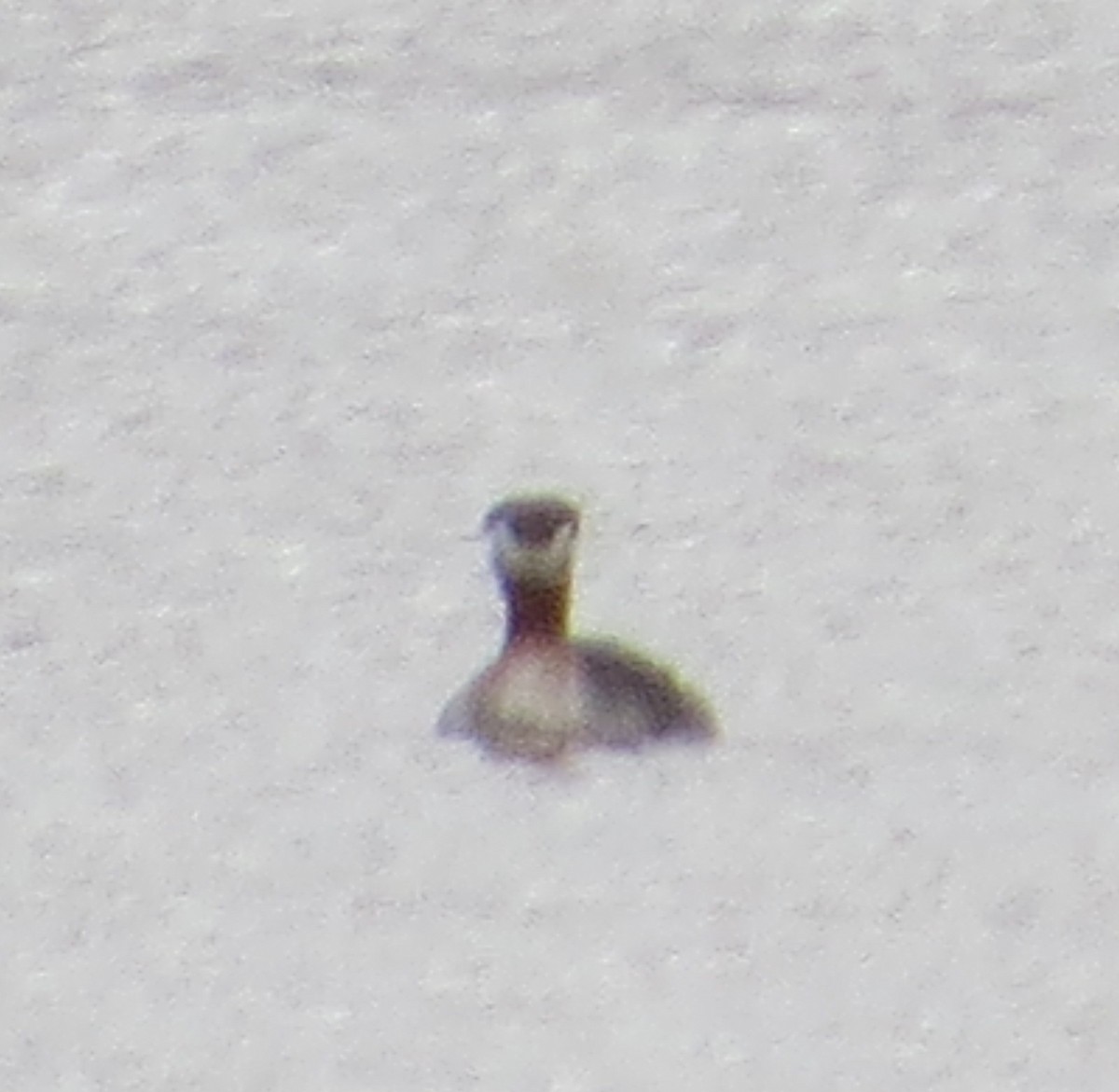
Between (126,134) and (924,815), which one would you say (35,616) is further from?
(924,815)

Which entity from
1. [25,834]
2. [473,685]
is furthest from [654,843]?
[25,834]
